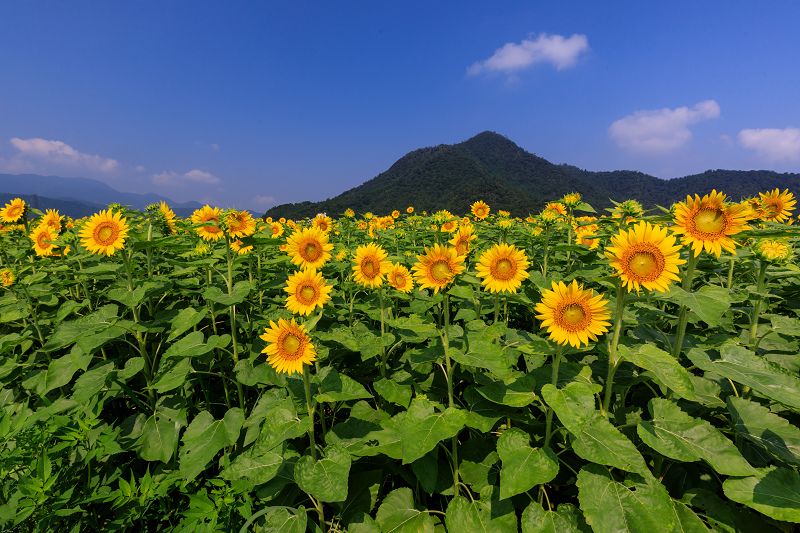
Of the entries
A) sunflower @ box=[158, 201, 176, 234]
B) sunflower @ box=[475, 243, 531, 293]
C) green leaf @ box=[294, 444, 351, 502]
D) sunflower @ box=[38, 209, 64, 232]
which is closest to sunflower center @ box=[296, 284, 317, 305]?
green leaf @ box=[294, 444, 351, 502]

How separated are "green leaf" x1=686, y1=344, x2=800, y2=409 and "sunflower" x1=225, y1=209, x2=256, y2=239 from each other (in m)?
3.63

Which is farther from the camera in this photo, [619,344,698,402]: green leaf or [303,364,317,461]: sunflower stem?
[303,364,317,461]: sunflower stem

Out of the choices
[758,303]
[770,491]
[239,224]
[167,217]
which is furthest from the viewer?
[167,217]

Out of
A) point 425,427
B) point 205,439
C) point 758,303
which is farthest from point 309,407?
point 758,303

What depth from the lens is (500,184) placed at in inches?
2633

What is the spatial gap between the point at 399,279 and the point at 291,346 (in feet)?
3.43

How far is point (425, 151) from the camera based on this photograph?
119938mm

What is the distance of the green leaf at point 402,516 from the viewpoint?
2.11 m

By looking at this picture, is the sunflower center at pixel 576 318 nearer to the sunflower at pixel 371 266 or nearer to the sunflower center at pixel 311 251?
the sunflower at pixel 371 266

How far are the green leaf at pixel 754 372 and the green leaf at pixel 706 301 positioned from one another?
34cm

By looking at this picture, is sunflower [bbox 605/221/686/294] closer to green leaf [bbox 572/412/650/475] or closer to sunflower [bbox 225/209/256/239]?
green leaf [bbox 572/412/650/475]

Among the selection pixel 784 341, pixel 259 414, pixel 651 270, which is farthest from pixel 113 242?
pixel 784 341

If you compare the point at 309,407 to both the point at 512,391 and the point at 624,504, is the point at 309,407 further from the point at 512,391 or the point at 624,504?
the point at 624,504

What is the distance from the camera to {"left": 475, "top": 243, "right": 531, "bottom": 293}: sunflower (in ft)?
8.70
